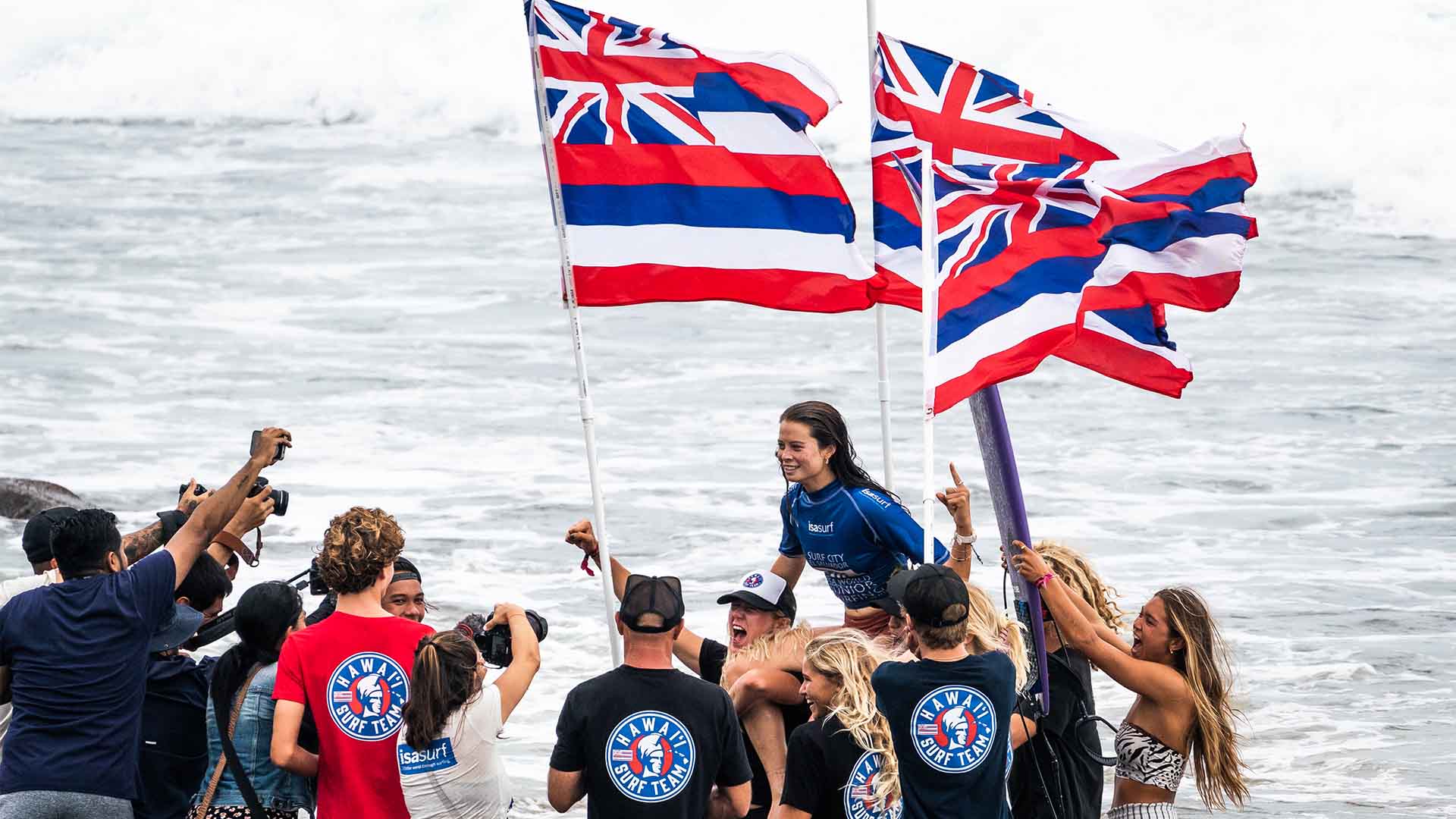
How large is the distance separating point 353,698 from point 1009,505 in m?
2.18

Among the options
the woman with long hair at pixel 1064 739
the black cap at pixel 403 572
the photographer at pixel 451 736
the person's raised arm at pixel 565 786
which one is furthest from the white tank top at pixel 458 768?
the woman with long hair at pixel 1064 739

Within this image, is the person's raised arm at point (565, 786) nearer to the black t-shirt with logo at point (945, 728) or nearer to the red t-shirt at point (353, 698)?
the red t-shirt at point (353, 698)

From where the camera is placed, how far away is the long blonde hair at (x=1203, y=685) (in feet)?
17.7

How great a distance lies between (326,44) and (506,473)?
24.9 m

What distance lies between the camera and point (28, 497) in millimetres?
14375

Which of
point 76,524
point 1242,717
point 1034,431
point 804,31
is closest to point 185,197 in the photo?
point 804,31

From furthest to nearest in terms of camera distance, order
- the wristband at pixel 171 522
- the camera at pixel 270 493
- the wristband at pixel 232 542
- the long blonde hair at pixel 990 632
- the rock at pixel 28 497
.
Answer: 1. the rock at pixel 28 497
2. the wristband at pixel 171 522
3. the wristband at pixel 232 542
4. the camera at pixel 270 493
5. the long blonde hair at pixel 990 632

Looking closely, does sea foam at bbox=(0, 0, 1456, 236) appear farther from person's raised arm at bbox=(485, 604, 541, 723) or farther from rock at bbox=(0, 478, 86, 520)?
person's raised arm at bbox=(485, 604, 541, 723)

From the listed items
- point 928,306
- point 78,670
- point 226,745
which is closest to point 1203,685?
point 928,306

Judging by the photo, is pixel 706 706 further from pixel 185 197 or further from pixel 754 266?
pixel 185 197

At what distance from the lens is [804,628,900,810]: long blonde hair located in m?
4.79

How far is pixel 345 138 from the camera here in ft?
122

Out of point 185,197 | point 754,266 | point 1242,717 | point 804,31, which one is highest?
point 804,31

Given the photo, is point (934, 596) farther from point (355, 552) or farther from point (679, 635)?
point (355, 552)
